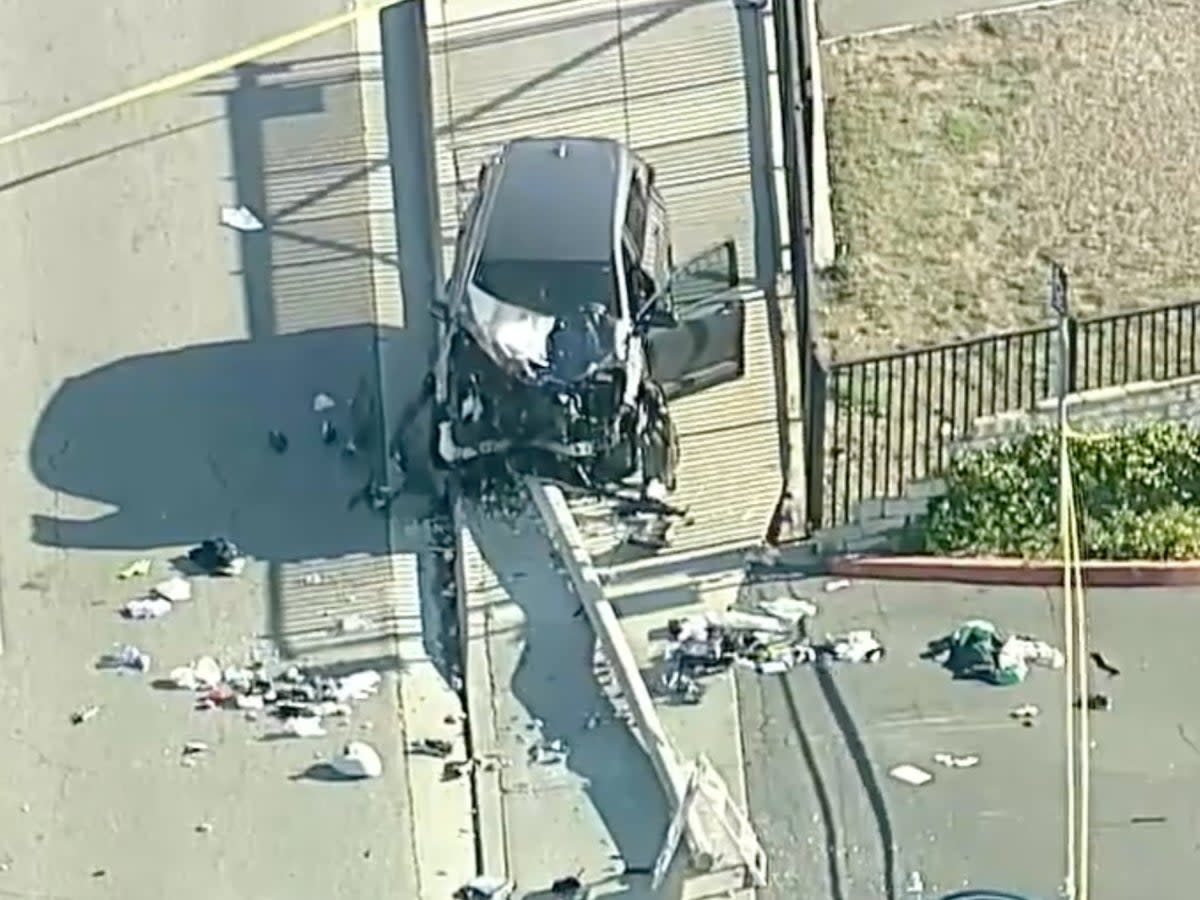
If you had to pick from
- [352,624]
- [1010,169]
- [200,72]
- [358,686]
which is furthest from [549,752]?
[200,72]

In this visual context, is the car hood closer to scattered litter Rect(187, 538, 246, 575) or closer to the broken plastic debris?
scattered litter Rect(187, 538, 246, 575)

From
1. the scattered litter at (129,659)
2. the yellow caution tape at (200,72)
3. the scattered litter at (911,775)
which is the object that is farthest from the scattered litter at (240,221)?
the scattered litter at (911,775)

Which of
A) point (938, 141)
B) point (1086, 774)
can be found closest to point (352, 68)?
point (938, 141)

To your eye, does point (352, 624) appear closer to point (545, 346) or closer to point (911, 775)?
point (545, 346)

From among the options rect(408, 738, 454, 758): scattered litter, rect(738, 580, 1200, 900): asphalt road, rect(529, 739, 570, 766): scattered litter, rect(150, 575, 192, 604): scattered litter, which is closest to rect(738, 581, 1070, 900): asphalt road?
rect(738, 580, 1200, 900): asphalt road

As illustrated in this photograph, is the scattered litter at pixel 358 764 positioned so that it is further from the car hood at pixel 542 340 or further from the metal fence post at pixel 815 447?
the metal fence post at pixel 815 447
